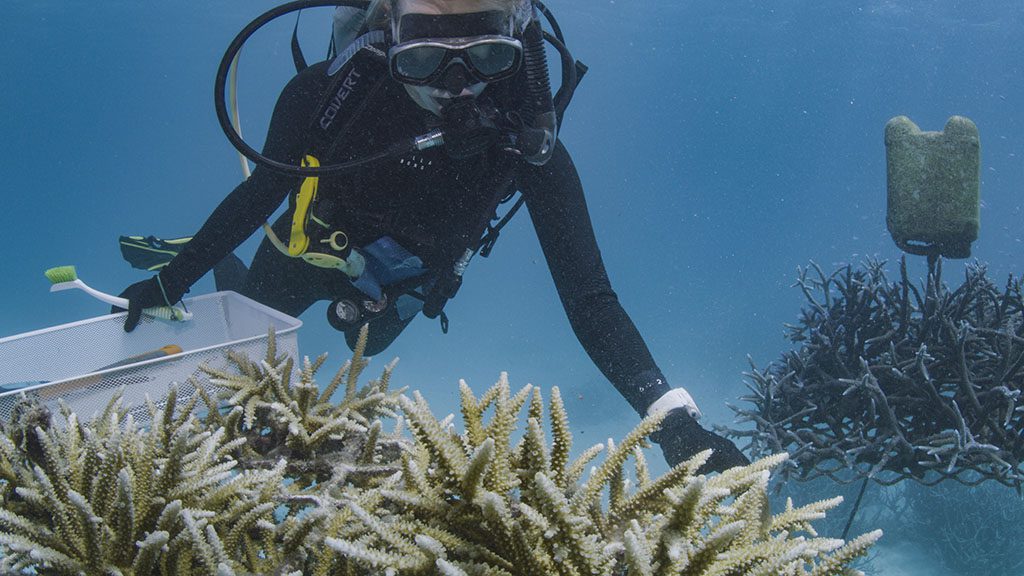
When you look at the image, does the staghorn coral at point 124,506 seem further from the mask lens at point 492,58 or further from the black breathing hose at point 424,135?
the mask lens at point 492,58

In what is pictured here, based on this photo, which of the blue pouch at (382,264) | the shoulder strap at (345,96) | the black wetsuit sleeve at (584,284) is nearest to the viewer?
the black wetsuit sleeve at (584,284)

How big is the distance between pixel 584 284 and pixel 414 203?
58.2 inches

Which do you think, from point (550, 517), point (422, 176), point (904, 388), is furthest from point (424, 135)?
point (904, 388)

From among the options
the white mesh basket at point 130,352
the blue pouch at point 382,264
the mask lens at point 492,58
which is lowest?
the white mesh basket at point 130,352

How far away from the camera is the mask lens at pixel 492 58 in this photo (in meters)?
3.63

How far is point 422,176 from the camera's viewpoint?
171 inches

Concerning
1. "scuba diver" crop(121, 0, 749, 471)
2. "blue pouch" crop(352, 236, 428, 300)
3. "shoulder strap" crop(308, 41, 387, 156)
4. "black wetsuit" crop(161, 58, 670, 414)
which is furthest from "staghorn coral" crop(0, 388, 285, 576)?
"shoulder strap" crop(308, 41, 387, 156)

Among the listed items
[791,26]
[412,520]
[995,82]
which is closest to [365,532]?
[412,520]

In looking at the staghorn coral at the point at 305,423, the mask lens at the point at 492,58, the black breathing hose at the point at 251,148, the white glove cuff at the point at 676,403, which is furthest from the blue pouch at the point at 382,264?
the white glove cuff at the point at 676,403

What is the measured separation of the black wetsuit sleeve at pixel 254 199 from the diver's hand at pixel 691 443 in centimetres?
279

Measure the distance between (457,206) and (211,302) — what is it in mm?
1840

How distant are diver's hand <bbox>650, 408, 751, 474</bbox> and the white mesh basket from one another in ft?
6.63

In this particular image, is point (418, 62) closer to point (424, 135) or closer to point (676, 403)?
point (424, 135)

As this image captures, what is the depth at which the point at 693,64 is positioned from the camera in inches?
2141
